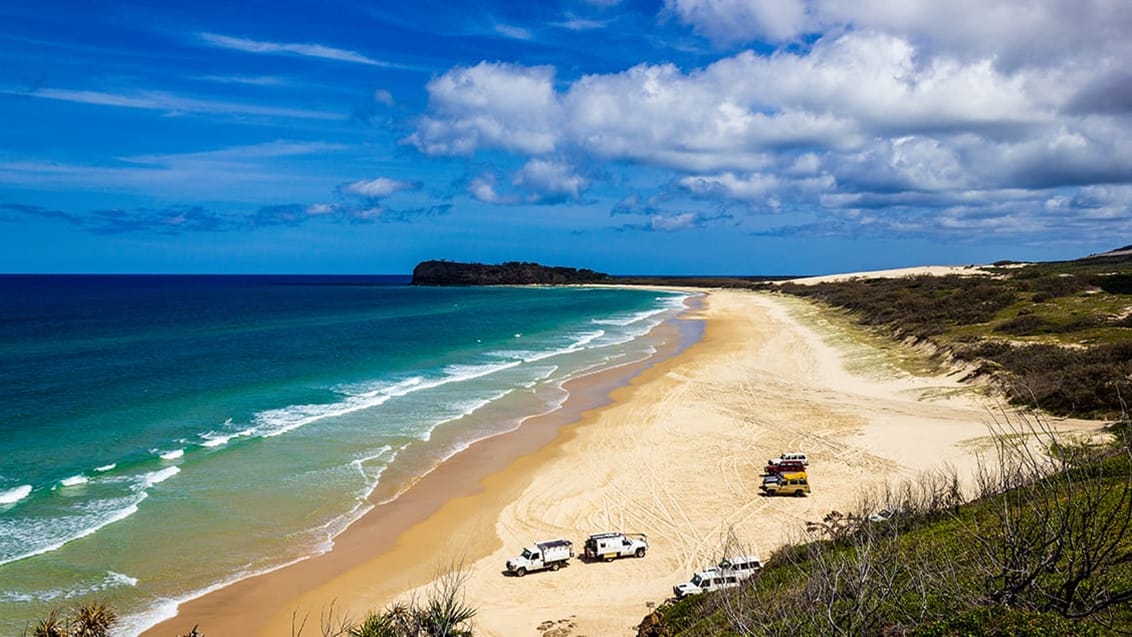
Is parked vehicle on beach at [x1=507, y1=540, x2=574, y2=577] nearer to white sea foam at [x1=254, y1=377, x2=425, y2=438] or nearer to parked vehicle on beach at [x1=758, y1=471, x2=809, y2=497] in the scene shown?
parked vehicle on beach at [x1=758, y1=471, x2=809, y2=497]

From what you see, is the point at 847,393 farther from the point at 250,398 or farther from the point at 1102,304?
the point at 250,398

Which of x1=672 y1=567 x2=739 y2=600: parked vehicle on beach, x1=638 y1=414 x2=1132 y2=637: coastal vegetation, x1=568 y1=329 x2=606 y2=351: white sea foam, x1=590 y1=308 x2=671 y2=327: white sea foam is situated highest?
x1=638 y1=414 x2=1132 y2=637: coastal vegetation

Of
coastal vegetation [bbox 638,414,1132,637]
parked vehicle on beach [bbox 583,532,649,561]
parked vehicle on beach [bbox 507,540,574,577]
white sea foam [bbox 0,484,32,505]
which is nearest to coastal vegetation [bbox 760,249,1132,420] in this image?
coastal vegetation [bbox 638,414,1132,637]

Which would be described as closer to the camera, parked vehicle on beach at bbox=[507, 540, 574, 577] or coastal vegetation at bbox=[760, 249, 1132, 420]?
parked vehicle on beach at bbox=[507, 540, 574, 577]

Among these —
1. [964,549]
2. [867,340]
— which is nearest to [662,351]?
[867,340]

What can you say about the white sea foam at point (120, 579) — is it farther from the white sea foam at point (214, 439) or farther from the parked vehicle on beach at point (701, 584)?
the parked vehicle on beach at point (701, 584)

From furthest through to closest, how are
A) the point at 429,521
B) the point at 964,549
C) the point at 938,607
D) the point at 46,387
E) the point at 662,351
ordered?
the point at 662,351 < the point at 46,387 < the point at 429,521 < the point at 964,549 < the point at 938,607

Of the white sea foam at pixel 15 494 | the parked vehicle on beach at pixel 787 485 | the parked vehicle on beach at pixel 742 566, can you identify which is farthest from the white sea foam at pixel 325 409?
the parked vehicle on beach at pixel 742 566

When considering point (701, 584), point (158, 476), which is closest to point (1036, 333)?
point (701, 584)
